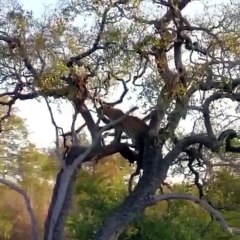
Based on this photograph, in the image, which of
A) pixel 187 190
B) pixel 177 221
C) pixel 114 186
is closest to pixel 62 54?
pixel 187 190

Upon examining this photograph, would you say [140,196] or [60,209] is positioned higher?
[140,196]

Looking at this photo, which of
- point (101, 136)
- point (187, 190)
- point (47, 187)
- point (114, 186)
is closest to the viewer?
point (101, 136)

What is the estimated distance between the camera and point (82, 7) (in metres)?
11.5

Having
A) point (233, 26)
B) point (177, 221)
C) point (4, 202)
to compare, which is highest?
point (4, 202)

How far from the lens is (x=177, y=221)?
652 inches

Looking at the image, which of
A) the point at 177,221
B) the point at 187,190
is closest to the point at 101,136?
the point at 187,190

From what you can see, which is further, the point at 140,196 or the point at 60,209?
the point at 140,196

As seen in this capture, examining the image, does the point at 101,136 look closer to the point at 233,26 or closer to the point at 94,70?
the point at 94,70

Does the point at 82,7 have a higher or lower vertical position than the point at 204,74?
higher

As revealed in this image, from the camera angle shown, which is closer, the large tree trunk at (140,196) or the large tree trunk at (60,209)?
the large tree trunk at (60,209)

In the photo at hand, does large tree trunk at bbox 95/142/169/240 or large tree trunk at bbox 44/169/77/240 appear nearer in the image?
large tree trunk at bbox 44/169/77/240

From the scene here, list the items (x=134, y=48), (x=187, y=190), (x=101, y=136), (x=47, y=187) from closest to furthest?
1. (x=134, y=48)
2. (x=101, y=136)
3. (x=187, y=190)
4. (x=47, y=187)

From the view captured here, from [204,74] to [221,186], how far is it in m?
6.08

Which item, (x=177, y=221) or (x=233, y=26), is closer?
(x=233, y=26)
